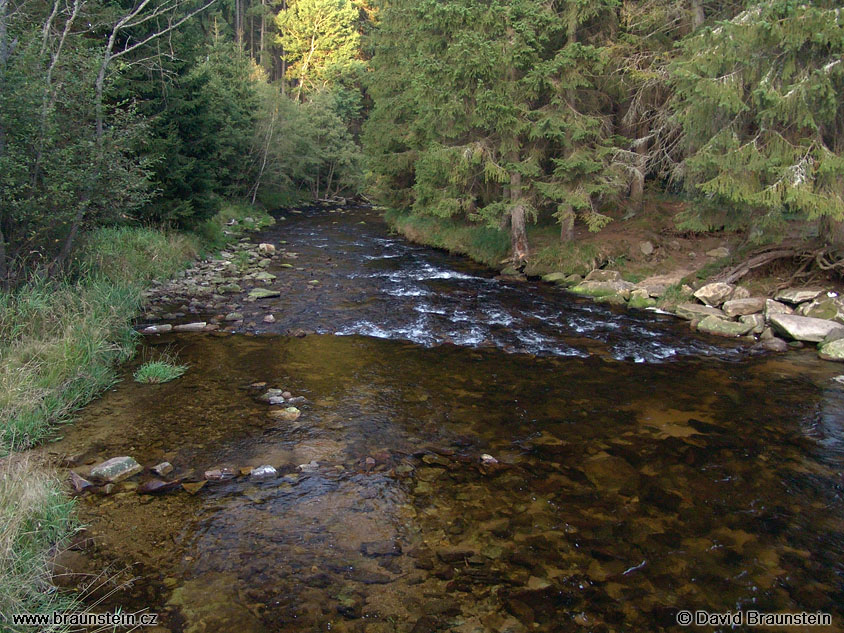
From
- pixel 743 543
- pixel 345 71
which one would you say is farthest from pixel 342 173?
pixel 743 543

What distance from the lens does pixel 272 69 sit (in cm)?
5738

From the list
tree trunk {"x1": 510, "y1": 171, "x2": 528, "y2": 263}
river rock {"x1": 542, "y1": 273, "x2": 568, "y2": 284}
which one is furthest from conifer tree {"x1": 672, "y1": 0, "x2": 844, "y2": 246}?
tree trunk {"x1": 510, "y1": 171, "x2": 528, "y2": 263}

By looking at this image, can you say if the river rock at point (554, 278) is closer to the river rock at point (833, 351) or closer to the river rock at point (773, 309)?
the river rock at point (773, 309)

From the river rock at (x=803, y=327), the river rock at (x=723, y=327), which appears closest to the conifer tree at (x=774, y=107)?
the river rock at (x=803, y=327)

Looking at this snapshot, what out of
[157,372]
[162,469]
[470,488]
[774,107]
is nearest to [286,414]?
[162,469]

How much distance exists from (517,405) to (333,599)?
4.70 meters

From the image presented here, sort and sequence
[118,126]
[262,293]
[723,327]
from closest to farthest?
1. [118,126]
2. [723,327]
3. [262,293]

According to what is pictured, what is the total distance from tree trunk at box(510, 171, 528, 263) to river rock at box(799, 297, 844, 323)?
8408mm

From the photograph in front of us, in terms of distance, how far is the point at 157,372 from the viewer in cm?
908

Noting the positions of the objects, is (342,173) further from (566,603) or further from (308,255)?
(566,603)

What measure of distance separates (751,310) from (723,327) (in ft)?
3.96

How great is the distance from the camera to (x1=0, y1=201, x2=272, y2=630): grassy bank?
451 cm

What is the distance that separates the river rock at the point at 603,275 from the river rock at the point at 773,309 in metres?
4.24

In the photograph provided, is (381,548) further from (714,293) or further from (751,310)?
(714,293)
